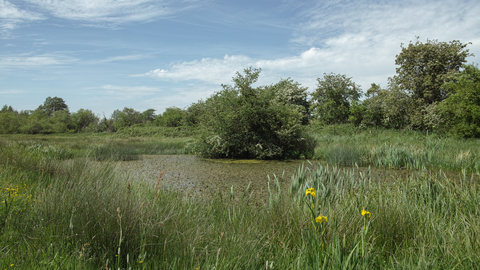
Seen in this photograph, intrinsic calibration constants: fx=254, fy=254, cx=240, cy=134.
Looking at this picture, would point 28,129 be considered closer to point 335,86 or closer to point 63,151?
point 63,151

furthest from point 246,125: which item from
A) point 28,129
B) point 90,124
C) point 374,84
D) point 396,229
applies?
point 90,124

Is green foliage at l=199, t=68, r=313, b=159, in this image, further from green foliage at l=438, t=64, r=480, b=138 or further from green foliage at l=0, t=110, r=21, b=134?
green foliage at l=0, t=110, r=21, b=134

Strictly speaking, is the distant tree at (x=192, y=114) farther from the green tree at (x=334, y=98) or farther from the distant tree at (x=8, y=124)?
the distant tree at (x=8, y=124)

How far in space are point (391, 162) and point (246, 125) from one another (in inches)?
232

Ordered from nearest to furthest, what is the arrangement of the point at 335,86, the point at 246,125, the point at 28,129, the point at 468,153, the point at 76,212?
the point at 76,212 < the point at 468,153 < the point at 246,125 < the point at 335,86 < the point at 28,129

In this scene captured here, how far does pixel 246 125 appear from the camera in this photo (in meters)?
11.6

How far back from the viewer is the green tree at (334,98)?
24.2m

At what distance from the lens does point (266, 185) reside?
6.00 m

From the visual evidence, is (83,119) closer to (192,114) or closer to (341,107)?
(192,114)

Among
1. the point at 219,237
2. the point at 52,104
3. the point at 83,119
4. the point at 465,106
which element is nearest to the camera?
the point at 219,237

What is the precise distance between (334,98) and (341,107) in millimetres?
1250

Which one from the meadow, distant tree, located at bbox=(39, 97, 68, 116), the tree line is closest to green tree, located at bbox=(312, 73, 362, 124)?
the tree line

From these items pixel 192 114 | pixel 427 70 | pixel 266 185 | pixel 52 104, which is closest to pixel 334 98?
pixel 427 70

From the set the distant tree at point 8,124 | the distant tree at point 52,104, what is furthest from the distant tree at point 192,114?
the distant tree at point 52,104
